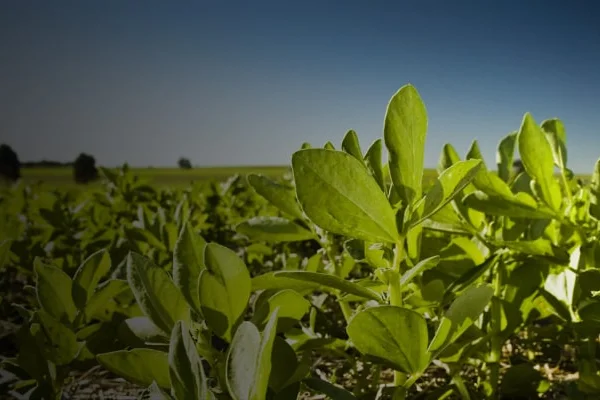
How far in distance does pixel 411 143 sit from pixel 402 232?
111mm

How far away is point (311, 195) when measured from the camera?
525mm

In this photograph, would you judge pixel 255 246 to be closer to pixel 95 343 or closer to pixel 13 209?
pixel 95 343

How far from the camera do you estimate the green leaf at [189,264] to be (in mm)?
587

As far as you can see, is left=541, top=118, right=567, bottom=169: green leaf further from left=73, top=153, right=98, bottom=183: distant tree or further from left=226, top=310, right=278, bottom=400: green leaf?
left=73, top=153, right=98, bottom=183: distant tree

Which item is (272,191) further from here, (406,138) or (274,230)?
(406,138)

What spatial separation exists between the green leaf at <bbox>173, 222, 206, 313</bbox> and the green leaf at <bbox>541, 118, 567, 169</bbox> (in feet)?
2.32

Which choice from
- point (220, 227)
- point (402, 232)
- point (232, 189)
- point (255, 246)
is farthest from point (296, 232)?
point (232, 189)

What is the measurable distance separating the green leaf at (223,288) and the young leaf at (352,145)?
0.22 meters

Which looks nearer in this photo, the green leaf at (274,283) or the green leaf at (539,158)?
the green leaf at (274,283)

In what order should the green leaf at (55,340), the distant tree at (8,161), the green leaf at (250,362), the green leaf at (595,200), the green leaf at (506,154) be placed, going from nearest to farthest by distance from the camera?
the green leaf at (250,362) → the green leaf at (55,340) → the green leaf at (595,200) → the green leaf at (506,154) → the distant tree at (8,161)

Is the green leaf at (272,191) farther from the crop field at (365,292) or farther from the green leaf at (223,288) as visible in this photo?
the green leaf at (223,288)

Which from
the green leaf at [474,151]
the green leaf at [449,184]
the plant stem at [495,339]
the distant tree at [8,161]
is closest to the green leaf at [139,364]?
the green leaf at [449,184]

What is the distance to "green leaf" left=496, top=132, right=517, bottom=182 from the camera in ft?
3.34

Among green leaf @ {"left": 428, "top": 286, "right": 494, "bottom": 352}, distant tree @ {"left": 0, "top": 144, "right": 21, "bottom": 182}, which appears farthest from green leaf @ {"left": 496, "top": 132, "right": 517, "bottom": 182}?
distant tree @ {"left": 0, "top": 144, "right": 21, "bottom": 182}
